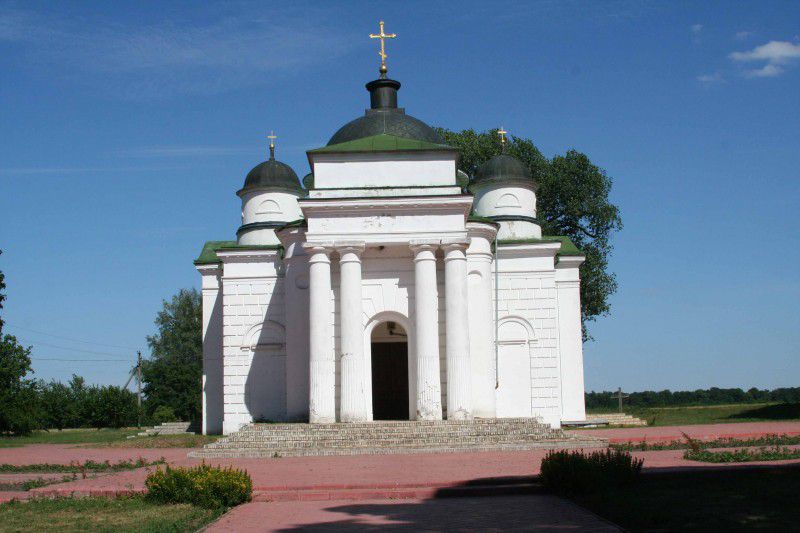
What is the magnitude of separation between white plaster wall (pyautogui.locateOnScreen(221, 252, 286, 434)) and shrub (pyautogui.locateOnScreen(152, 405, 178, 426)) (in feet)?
74.9

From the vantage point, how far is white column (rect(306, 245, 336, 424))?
27.8 m

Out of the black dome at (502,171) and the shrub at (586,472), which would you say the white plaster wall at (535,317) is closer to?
the black dome at (502,171)

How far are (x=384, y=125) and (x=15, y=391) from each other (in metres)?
25.7

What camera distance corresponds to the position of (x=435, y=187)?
94.9 feet

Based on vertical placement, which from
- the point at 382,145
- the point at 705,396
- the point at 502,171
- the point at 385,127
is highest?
the point at 385,127

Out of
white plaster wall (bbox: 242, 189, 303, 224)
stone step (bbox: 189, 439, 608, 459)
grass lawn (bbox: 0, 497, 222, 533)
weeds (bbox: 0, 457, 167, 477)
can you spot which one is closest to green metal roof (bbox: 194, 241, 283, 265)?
white plaster wall (bbox: 242, 189, 303, 224)

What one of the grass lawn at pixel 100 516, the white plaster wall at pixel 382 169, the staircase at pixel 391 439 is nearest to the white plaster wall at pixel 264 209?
the white plaster wall at pixel 382 169

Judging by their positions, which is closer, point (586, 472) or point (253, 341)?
point (586, 472)

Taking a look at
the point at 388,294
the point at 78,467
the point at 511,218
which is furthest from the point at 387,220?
the point at 78,467

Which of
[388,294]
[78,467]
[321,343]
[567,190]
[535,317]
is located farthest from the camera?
[567,190]

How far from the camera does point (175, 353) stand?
7500 cm

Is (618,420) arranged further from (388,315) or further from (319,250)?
(319,250)

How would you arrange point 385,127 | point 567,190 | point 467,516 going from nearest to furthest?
point 467,516 → point 385,127 → point 567,190

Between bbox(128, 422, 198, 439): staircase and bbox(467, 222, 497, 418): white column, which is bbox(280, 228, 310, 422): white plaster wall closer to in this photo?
bbox(467, 222, 497, 418): white column
